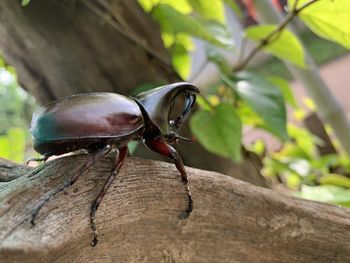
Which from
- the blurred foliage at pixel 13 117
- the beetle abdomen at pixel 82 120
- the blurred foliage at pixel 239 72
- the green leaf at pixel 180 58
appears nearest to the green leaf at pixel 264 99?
the blurred foliage at pixel 239 72

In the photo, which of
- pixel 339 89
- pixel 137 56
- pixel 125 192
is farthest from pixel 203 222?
pixel 339 89

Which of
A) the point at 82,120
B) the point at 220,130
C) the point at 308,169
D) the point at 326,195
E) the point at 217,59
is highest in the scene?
the point at 82,120

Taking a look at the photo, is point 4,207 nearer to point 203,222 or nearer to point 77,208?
point 77,208

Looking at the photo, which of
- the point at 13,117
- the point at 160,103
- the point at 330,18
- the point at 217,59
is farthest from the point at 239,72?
the point at 13,117

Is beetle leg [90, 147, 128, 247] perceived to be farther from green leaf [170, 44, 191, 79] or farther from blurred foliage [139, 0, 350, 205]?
green leaf [170, 44, 191, 79]

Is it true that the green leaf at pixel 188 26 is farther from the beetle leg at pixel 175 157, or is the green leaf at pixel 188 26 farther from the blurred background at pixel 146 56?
the beetle leg at pixel 175 157

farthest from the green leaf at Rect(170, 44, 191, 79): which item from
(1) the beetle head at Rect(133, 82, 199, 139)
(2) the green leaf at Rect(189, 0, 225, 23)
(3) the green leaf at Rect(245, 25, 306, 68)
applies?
(1) the beetle head at Rect(133, 82, 199, 139)

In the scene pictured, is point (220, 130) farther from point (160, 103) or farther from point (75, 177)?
point (75, 177)

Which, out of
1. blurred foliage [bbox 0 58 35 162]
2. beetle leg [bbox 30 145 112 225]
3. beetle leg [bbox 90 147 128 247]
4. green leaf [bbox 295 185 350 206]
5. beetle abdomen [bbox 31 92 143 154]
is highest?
beetle abdomen [bbox 31 92 143 154]
